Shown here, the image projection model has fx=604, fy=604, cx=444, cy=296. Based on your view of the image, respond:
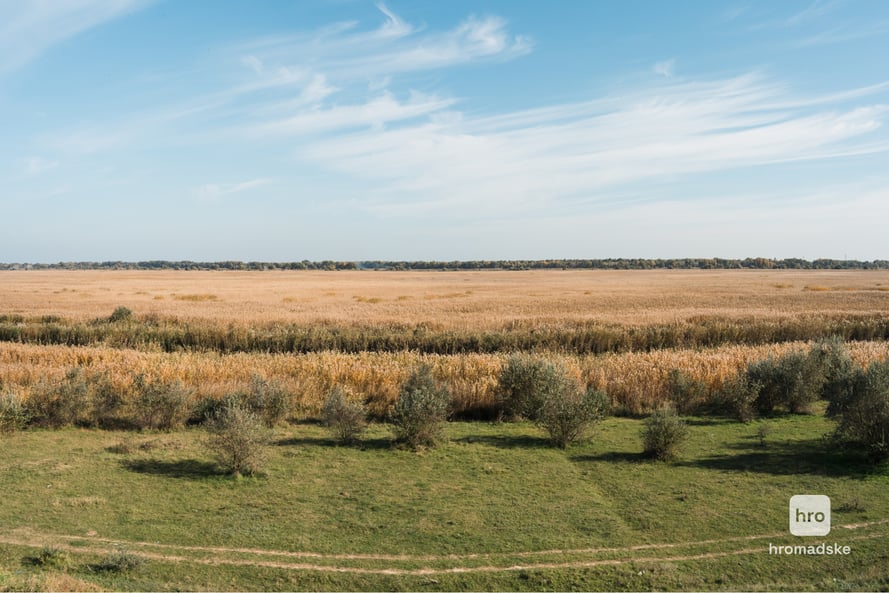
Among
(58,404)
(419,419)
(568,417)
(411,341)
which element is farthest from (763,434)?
(411,341)

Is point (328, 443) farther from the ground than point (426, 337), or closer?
closer

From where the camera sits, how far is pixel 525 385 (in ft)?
55.7

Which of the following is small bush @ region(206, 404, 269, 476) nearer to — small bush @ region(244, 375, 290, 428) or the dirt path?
the dirt path

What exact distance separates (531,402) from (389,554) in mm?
8638

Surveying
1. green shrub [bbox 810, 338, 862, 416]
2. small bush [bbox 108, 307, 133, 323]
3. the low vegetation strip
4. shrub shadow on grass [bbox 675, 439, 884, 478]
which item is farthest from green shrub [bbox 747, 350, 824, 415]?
small bush [bbox 108, 307, 133, 323]

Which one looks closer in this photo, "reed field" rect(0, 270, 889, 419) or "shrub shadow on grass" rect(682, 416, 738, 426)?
"shrub shadow on grass" rect(682, 416, 738, 426)

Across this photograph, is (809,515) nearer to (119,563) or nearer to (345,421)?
(345,421)

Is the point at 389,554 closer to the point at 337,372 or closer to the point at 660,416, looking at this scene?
the point at 660,416

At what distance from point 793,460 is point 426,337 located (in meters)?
21.0

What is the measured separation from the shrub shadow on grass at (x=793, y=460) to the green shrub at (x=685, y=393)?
3.79m

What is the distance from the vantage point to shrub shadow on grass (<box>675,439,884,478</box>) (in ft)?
39.5

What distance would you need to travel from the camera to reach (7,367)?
20.1 m

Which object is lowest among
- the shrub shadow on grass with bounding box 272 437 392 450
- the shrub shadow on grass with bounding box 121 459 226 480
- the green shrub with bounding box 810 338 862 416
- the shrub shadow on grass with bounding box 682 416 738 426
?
the shrub shadow on grass with bounding box 272 437 392 450

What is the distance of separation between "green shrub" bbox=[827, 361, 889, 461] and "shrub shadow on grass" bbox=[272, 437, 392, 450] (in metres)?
9.91
